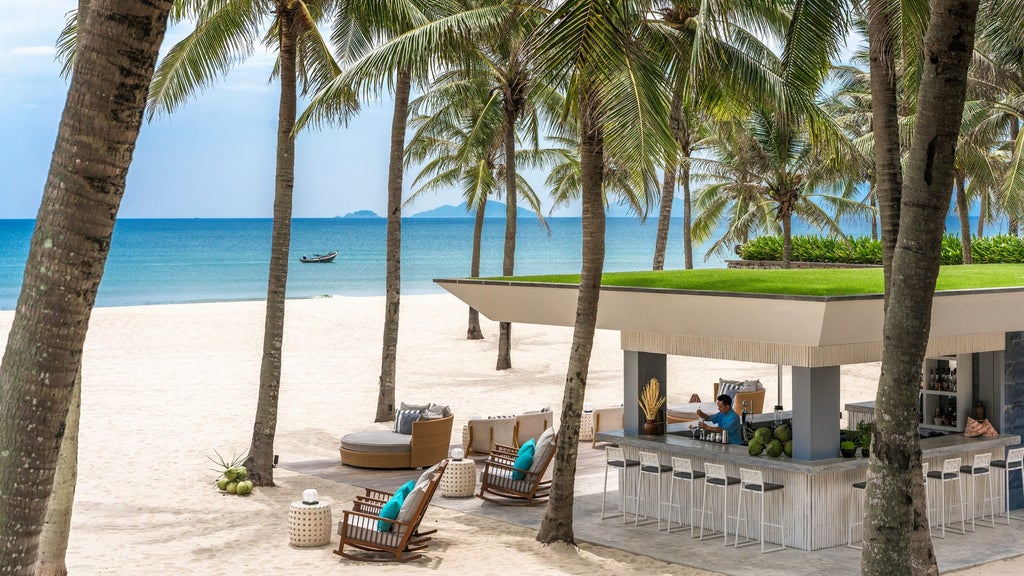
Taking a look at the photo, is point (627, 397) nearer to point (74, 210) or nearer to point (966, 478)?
point (966, 478)

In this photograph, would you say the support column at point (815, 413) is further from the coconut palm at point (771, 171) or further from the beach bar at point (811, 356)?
the coconut palm at point (771, 171)

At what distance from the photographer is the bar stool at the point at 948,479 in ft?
35.8

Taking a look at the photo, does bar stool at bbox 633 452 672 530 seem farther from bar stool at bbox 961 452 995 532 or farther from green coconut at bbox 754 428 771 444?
bar stool at bbox 961 452 995 532

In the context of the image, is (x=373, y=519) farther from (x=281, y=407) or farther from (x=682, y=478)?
(x=281, y=407)

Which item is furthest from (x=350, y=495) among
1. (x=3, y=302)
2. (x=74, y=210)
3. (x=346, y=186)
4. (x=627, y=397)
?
(x=346, y=186)

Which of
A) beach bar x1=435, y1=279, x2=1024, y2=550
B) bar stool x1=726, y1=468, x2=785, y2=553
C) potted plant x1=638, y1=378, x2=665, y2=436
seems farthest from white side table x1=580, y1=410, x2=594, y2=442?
bar stool x1=726, y1=468, x2=785, y2=553

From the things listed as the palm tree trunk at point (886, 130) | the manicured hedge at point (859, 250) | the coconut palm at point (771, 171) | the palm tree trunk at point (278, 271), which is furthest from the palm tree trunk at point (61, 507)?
the manicured hedge at point (859, 250)

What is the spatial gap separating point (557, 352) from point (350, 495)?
16.0m

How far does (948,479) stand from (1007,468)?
0.90 metres

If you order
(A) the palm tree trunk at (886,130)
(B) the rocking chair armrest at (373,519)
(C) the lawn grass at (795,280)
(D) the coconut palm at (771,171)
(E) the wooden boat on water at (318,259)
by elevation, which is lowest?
(B) the rocking chair armrest at (373,519)

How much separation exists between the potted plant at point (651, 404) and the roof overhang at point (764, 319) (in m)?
0.43

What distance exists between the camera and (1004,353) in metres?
11.7

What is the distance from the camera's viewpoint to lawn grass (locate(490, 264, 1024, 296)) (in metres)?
10.3

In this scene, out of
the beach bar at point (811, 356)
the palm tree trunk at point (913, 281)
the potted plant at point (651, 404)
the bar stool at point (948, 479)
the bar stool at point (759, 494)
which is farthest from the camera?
the potted plant at point (651, 404)
